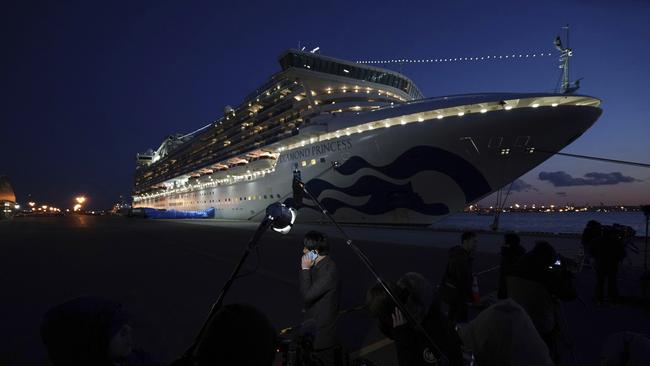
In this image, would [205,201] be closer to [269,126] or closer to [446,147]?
[269,126]

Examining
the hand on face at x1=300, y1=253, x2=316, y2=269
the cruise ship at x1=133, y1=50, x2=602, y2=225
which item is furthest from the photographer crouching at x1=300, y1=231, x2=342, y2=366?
the cruise ship at x1=133, y1=50, x2=602, y2=225

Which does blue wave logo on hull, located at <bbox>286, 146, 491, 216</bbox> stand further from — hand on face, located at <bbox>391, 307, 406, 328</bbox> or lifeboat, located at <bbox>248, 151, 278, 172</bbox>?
hand on face, located at <bbox>391, 307, 406, 328</bbox>

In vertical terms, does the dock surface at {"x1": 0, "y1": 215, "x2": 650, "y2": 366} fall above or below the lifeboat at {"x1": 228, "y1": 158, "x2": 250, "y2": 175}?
below

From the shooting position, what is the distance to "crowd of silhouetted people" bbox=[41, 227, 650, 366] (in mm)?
1186

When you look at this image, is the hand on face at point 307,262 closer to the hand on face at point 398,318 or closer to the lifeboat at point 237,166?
the hand on face at point 398,318

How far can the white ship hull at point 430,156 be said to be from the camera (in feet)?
50.0

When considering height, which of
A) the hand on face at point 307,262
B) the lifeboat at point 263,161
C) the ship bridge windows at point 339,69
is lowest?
the hand on face at point 307,262

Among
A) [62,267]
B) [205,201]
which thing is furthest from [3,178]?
[62,267]

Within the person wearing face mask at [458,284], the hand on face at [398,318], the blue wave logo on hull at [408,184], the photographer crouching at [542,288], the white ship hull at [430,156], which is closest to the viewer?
the hand on face at [398,318]

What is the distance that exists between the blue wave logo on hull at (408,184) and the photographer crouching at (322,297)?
14459 mm

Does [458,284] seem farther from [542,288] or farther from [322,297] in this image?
[322,297]

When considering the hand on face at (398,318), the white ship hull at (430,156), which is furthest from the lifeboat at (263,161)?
the hand on face at (398,318)

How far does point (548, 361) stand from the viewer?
1.60 m

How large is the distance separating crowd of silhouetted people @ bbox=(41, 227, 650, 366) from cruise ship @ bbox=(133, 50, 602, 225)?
26.1ft
